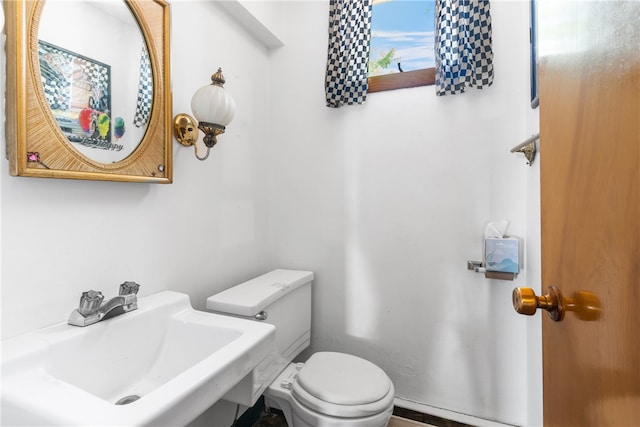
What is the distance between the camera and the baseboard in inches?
57.7

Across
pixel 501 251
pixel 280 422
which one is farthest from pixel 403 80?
pixel 280 422

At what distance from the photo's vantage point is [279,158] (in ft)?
5.96

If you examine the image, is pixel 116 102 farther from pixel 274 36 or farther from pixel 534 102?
pixel 534 102

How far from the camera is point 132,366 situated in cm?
91

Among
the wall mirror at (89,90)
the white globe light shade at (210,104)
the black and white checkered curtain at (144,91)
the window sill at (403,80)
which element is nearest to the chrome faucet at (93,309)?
the wall mirror at (89,90)

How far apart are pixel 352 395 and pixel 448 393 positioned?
681 mm

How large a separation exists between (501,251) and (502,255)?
0.06 feet

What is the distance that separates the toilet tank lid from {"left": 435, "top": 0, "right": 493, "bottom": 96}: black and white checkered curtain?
1153 mm

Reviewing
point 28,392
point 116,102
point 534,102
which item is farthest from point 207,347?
point 534,102

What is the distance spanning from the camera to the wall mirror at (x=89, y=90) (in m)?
0.76

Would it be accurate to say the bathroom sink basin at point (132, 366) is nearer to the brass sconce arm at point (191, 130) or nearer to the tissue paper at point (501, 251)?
the brass sconce arm at point (191, 130)

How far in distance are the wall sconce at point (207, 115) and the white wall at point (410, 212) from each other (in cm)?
62

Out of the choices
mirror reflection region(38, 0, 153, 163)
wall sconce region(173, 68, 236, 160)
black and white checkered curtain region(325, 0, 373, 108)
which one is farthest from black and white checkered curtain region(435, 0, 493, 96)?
mirror reflection region(38, 0, 153, 163)

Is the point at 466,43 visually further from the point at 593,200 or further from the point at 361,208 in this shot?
the point at 593,200
